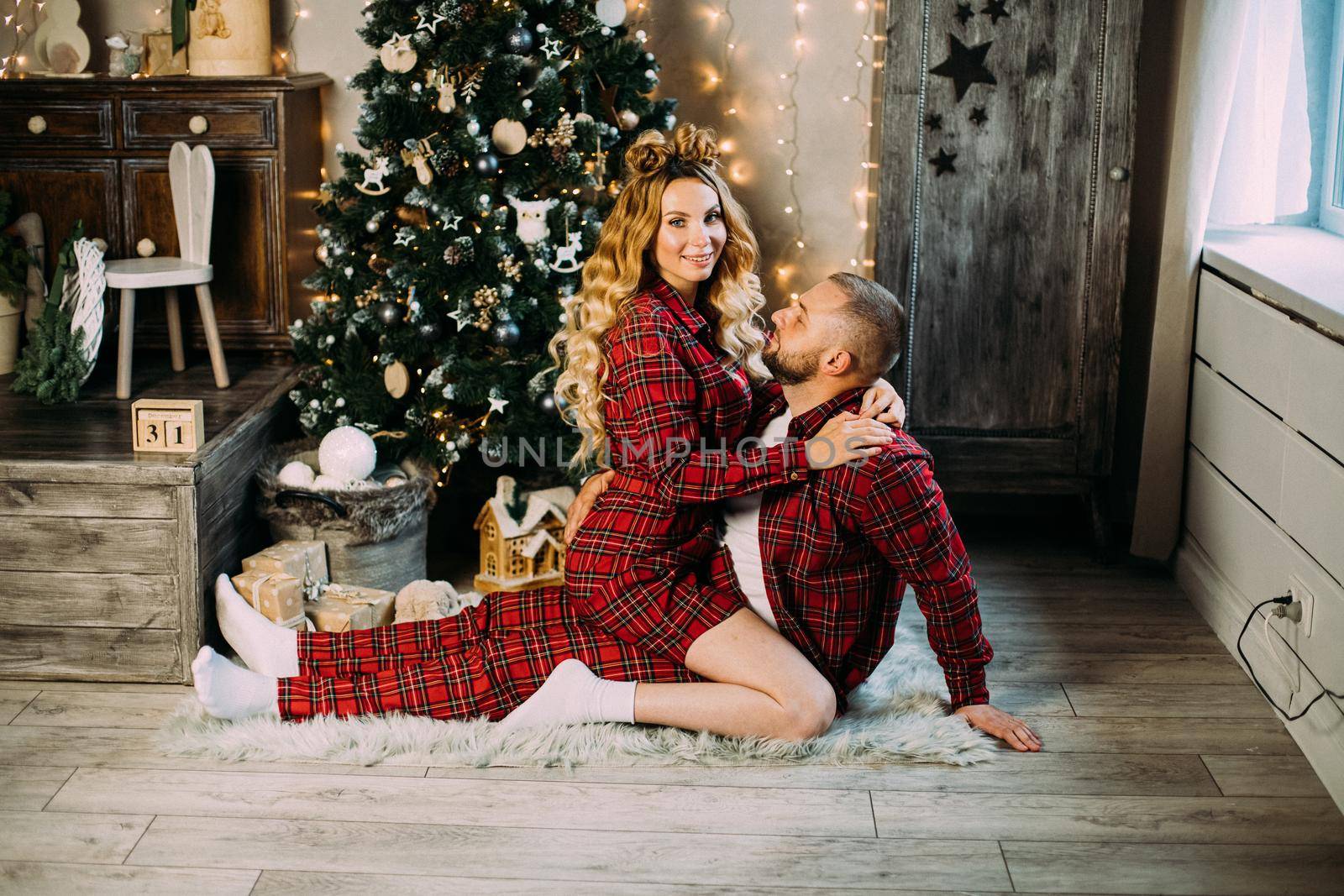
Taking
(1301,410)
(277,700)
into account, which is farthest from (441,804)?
(1301,410)

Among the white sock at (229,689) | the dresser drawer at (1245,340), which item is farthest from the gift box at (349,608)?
the dresser drawer at (1245,340)

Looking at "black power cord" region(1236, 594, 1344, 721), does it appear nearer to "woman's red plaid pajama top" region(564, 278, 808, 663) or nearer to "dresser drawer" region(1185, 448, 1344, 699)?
"dresser drawer" region(1185, 448, 1344, 699)

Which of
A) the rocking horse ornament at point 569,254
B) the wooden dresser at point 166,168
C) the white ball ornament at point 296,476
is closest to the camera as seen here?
the white ball ornament at point 296,476

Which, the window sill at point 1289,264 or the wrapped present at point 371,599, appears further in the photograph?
the wrapped present at point 371,599

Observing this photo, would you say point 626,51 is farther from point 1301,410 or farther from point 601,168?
point 1301,410

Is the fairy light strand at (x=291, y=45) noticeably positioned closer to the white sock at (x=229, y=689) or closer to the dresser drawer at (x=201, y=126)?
the dresser drawer at (x=201, y=126)

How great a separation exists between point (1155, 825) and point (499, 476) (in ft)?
5.88

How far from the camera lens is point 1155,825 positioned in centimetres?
224

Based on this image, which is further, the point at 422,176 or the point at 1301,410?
the point at 422,176

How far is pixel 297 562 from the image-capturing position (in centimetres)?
299

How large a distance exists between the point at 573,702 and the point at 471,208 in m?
1.26

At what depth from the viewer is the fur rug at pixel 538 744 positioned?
2438mm

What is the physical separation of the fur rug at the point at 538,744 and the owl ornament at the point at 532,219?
3.90 ft

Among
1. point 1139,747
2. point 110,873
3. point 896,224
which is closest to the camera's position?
point 110,873
